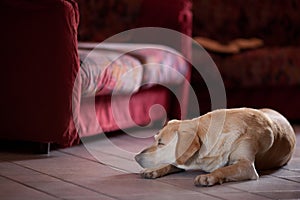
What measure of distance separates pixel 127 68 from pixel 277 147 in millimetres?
902

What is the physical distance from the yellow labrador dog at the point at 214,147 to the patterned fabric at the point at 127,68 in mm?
569

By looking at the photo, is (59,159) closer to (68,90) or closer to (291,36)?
A: (68,90)

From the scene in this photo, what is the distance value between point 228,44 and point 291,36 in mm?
508

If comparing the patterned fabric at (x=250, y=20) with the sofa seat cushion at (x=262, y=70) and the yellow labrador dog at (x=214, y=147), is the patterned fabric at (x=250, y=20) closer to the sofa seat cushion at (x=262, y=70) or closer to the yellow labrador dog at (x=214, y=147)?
the sofa seat cushion at (x=262, y=70)

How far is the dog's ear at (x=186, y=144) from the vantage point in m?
2.30

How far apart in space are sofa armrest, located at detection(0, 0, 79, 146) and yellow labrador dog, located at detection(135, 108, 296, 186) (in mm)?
511

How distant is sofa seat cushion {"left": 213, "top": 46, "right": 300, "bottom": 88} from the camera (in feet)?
13.0

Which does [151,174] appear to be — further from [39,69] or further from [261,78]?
[261,78]

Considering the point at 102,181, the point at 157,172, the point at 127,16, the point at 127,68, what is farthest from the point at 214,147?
the point at 127,16

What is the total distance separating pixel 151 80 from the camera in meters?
3.35

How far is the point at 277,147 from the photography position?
252cm

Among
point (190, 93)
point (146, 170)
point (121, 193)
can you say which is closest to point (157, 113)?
point (190, 93)

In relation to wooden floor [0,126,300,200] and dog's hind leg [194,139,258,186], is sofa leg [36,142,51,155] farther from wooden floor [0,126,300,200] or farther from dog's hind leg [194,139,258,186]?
dog's hind leg [194,139,258,186]

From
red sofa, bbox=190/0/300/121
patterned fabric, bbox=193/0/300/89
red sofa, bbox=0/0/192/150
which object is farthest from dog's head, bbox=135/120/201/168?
patterned fabric, bbox=193/0/300/89
